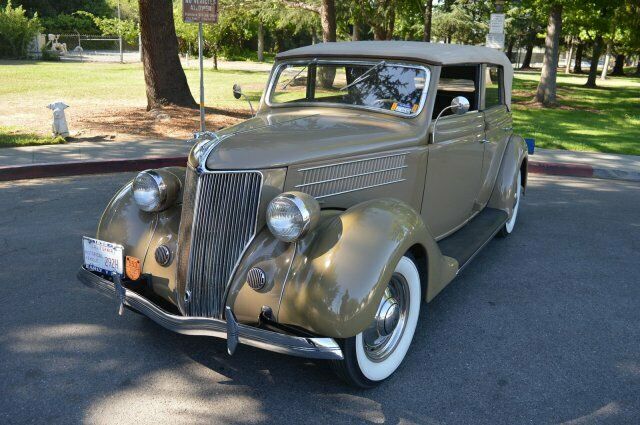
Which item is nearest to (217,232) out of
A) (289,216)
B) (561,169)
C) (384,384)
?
(289,216)

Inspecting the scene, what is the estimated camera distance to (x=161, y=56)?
11820 millimetres

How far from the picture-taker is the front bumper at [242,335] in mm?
2613

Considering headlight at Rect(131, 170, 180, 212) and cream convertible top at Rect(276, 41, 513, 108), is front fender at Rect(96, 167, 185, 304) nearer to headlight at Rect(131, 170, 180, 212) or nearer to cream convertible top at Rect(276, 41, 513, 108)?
headlight at Rect(131, 170, 180, 212)

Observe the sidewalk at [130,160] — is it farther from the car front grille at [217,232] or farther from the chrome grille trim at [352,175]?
the car front grille at [217,232]

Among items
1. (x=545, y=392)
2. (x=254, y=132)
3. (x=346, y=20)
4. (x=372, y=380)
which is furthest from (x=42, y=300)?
(x=346, y=20)

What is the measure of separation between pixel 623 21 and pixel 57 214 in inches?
756

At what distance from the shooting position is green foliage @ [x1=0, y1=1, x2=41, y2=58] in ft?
105

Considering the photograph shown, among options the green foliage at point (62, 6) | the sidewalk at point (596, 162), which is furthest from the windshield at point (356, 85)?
the green foliage at point (62, 6)

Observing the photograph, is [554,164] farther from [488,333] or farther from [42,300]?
[42,300]

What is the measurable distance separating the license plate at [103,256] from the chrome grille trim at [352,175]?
109cm

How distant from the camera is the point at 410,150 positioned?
3.76 metres

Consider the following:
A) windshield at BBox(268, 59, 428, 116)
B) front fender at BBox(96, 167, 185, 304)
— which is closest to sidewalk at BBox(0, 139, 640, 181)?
windshield at BBox(268, 59, 428, 116)

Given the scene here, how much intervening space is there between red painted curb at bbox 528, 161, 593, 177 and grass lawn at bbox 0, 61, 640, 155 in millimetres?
1815

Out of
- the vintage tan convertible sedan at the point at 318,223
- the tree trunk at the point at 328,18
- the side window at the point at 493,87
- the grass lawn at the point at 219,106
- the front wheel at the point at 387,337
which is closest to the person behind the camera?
the vintage tan convertible sedan at the point at 318,223
